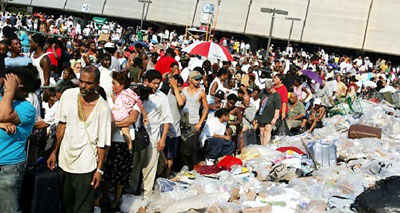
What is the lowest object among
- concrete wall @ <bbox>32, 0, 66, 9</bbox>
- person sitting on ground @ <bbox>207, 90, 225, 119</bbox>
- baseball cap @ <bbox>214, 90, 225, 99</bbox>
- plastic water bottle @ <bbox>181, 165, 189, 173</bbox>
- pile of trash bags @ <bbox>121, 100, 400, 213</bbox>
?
plastic water bottle @ <bbox>181, 165, 189, 173</bbox>

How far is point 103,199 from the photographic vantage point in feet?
22.0

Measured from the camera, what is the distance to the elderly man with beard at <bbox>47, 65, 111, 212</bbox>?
4.98 meters

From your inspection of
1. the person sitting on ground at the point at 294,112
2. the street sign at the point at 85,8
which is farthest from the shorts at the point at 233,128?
the street sign at the point at 85,8

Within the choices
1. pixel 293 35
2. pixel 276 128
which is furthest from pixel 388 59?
pixel 276 128

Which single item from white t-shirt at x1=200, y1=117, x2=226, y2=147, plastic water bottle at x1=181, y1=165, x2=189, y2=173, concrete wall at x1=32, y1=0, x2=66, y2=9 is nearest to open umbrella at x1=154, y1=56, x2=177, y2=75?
white t-shirt at x1=200, y1=117, x2=226, y2=147

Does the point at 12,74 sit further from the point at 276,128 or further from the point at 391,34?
the point at 391,34

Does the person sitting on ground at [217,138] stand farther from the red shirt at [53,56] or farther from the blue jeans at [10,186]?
the blue jeans at [10,186]

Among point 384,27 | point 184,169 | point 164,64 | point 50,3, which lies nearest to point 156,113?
point 184,169

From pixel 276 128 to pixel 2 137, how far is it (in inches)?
317

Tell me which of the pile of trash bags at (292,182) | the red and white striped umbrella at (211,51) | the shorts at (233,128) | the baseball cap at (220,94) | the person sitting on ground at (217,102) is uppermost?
the red and white striped umbrella at (211,51)

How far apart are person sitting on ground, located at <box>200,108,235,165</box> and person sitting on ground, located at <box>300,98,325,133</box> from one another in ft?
12.8

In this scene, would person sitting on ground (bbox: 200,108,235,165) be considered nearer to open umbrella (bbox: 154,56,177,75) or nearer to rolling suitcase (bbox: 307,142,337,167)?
rolling suitcase (bbox: 307,142,337,167)

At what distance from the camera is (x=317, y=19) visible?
139 feet

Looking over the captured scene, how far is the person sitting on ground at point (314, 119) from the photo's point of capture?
522 inches
